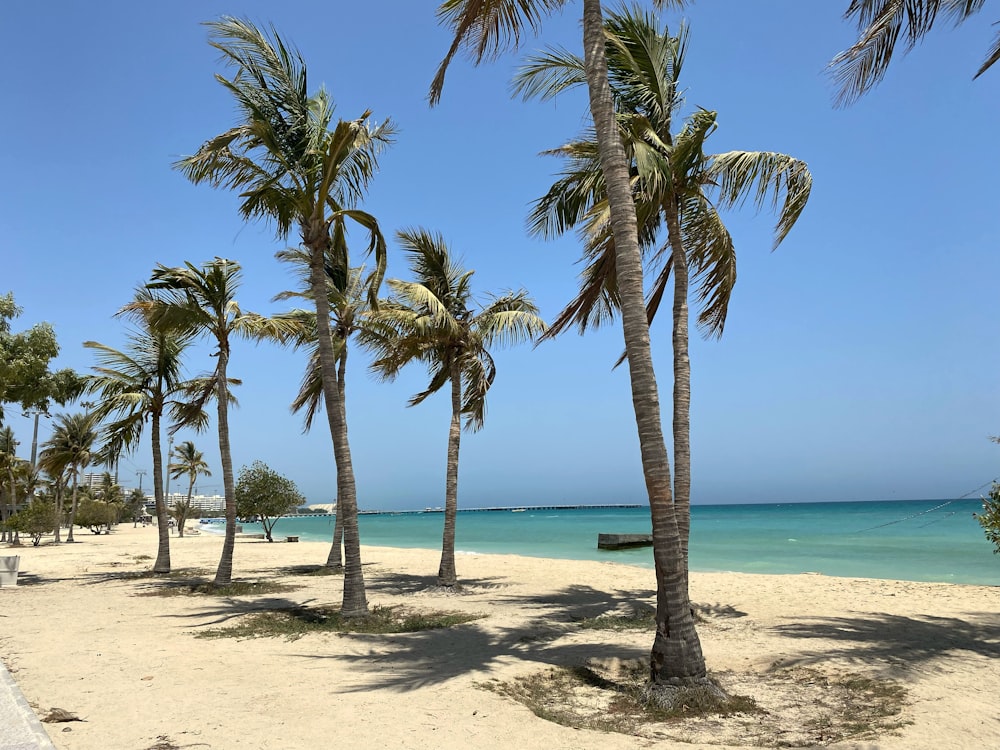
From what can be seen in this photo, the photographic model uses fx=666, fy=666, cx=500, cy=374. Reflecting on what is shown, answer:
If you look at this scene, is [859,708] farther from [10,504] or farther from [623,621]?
[10,504]

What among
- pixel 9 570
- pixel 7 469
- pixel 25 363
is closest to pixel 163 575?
pixel 9 570

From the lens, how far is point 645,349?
22.3 feet

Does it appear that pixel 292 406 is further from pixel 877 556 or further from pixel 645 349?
pixel 877 556

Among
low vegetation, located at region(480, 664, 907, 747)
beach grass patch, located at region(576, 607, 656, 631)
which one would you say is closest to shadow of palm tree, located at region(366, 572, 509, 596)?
beach grass patch, located at region(576, 607, 656, 631)

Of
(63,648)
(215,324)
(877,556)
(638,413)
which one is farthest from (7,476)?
(877,556)

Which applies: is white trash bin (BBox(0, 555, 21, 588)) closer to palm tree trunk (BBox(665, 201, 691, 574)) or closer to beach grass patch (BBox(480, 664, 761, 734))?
beach grass patch (BBox(480, 664, 761, 734))

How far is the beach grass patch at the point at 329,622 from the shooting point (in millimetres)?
9820

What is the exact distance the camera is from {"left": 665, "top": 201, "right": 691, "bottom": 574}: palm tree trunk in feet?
32.2

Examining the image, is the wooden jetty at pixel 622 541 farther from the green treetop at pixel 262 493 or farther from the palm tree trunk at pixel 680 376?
the palm tree trunk at pixel 680 376

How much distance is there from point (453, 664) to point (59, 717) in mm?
3810

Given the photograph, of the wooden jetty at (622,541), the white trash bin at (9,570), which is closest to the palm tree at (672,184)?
the white trash bin at (9,570)

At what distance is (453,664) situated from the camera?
25.1ft

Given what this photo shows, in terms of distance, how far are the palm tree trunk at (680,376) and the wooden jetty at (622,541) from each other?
27.9m

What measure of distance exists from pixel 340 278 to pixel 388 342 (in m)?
2.03
